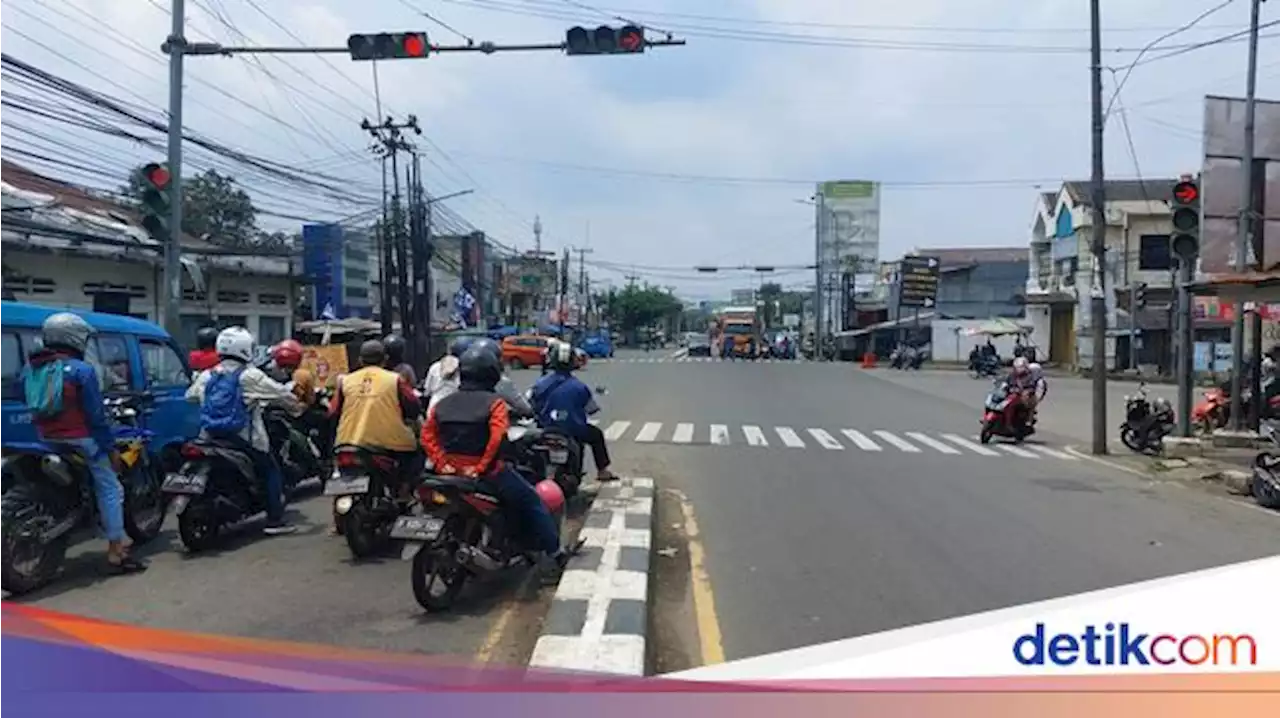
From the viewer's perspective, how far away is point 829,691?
365 centimetres

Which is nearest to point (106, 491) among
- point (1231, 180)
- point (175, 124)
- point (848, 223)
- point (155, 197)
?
point (155, 197)

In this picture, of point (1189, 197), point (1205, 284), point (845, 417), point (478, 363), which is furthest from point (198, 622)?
point (845, 417)

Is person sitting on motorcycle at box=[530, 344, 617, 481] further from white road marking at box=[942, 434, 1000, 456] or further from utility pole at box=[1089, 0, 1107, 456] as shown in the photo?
utility pole at box=[1089, 0, 1107, 456]

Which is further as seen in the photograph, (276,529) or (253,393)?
(276,529)

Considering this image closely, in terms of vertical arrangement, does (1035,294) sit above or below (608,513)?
above

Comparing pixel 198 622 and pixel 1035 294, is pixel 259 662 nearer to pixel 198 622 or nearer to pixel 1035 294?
pixel 198 622

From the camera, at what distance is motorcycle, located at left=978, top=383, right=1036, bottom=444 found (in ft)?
61.5

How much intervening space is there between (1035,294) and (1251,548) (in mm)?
46263

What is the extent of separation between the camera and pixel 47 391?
6.52 metres

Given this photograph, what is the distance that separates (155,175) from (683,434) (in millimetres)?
9626

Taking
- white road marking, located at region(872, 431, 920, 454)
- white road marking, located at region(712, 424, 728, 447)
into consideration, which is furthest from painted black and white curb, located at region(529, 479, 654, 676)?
white road marking, located at region(872, 431, 920, 454)

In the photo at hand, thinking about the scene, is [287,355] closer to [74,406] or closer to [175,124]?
[74,406]

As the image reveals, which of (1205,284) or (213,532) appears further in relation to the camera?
(1205,284)

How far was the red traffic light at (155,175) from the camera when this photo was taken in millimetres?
13078
